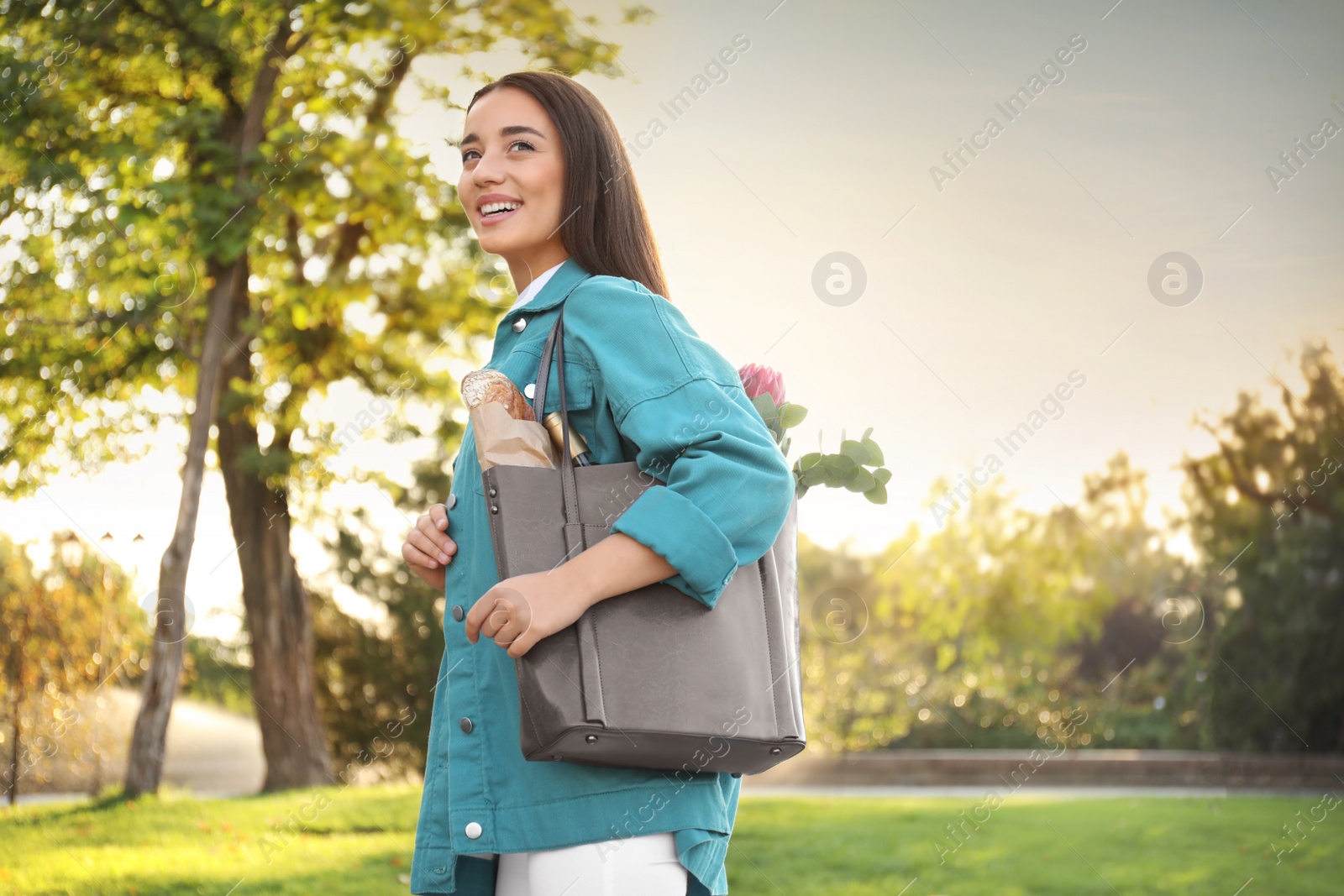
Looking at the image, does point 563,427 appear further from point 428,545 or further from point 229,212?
point 229,212

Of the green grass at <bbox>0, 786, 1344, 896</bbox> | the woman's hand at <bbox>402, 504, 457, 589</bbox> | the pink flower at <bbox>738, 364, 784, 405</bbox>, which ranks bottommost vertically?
the green grass at <bbox>0, 786, 1344, 896</bbox>

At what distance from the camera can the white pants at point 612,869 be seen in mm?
1178

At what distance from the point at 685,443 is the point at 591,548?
5.7 inches

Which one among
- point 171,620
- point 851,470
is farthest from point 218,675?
point 851,470

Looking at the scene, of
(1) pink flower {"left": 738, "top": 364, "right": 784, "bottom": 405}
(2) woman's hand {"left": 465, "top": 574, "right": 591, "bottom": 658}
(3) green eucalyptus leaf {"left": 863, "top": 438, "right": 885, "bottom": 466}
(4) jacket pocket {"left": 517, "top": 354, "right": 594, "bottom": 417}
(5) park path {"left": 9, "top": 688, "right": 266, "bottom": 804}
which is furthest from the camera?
(5) park path {"left": 9, "top": 688, "right": 266, "bottom": 804}

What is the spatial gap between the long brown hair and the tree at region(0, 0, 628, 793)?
17.7 feet

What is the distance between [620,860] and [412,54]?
281 inches

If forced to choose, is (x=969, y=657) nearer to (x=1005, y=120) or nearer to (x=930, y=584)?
(x=930, y=584)

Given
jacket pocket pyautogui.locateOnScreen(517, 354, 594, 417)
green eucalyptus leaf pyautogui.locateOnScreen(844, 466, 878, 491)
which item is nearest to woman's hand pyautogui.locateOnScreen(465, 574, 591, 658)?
jacket pocket pyautogui.locateOnScreen(517, 354, 594, 417)

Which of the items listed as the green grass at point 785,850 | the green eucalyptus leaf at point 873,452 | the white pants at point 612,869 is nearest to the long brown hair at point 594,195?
the green eucalyptus leaf at point 873,452

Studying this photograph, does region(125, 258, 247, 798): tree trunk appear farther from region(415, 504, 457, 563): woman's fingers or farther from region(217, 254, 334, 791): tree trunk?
region(415, 504, 457, 563): woman's fingers

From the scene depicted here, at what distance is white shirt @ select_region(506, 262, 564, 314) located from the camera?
1.46m

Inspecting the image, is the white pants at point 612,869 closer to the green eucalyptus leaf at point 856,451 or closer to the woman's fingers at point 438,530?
the woman's fingers at point 438,530

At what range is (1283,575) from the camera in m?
9.59
